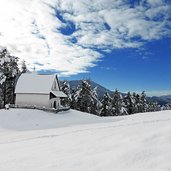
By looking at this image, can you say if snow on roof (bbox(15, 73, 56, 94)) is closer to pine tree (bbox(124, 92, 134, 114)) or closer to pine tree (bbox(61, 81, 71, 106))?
pine tree (bbox(61, 81, 71, 106))

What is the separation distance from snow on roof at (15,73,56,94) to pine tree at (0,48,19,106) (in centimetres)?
430

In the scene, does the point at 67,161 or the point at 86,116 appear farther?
the point at 86,116

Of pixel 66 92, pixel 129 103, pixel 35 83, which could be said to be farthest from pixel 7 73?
pixel 129 103

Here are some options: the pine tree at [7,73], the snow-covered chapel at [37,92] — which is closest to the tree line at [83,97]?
the pine tree at [7,73]

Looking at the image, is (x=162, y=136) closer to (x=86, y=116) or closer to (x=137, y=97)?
(x=86, y=116)

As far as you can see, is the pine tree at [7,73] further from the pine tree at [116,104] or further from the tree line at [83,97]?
the pine tree at [116,104]

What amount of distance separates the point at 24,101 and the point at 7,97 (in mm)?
11073

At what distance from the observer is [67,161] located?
930cm

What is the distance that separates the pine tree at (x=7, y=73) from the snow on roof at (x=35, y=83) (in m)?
4.30

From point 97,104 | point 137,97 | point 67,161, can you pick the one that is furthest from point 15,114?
point 137,97

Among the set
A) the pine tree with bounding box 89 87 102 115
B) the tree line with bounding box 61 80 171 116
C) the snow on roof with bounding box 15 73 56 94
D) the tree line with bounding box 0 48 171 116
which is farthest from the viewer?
the pine tree with bounding box 89 87 102 115

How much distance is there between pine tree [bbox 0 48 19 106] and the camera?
57.8 m

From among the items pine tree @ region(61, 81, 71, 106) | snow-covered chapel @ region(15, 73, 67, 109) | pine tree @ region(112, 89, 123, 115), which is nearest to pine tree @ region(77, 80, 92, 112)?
pine tree @ region(61, 81, 71, 106)

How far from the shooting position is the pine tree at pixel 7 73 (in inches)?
2276
